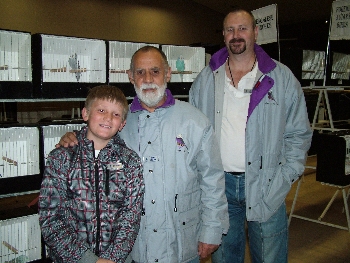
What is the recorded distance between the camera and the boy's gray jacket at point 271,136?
188 cm

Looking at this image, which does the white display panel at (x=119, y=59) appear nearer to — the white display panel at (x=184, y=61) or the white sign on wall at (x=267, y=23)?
the white display panel at (x=184, y=61)

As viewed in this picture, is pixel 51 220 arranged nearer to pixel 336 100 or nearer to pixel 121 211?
pixel 121 211

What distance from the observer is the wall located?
6879 millimetres

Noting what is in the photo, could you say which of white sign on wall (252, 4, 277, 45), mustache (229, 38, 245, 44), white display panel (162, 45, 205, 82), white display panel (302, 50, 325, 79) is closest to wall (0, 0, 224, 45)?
white sign on wall (252, 4, 277, 45)

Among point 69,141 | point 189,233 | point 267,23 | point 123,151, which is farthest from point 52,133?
point 267,23

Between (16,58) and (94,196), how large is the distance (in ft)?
3.60

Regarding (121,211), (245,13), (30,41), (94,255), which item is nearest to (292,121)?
(245,13)

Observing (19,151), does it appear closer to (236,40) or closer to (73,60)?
(73,60)

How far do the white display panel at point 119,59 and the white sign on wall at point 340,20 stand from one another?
2.30 metres

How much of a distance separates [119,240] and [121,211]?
122mm

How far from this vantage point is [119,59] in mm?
2432

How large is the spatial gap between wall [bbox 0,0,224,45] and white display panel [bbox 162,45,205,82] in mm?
5151

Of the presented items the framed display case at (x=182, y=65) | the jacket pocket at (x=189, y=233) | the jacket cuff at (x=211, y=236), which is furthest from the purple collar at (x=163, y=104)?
the framed display case at (x=182, y=65)

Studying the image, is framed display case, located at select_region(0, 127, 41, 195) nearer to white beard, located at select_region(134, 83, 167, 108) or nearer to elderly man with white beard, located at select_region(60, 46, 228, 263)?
elderly man with white beard, located at select_region(60, 46, 228, 263)
